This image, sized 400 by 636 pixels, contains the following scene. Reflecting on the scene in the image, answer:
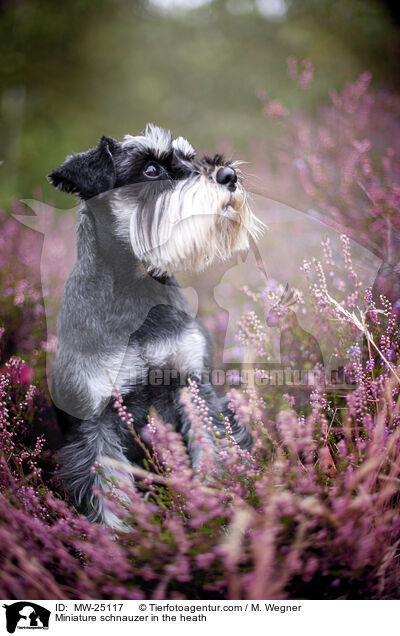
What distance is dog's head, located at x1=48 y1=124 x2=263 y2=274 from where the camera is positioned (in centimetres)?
153

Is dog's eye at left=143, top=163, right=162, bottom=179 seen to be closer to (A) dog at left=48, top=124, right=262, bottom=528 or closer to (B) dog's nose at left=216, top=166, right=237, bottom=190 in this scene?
(A) dog at left=48, top=124, right=262, bottom=528

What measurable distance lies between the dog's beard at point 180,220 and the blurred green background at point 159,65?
978 mm

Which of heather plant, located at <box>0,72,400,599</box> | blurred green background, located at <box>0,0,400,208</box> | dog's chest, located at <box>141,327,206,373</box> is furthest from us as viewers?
blurred green background, located at <box>0,0,400,208</box>

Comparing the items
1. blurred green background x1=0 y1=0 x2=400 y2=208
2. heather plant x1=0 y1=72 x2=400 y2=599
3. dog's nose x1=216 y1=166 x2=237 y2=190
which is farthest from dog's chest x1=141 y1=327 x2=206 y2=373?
blurred green background x1=0 y1=0 x2=400 y2=208

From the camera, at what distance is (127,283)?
163cm

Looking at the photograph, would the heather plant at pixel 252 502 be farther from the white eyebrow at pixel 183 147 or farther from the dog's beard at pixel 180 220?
the white eyebrow at pixel 183 147

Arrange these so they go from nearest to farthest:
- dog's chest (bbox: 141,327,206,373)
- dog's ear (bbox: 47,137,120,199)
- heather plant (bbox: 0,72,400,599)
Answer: heather plant (bbox: 0,72,400,599)
dog's ear (bbox: 47,137,120,199)
dog's chest (bbox: 141,327,206,373)

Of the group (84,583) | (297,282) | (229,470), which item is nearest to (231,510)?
(229,470)

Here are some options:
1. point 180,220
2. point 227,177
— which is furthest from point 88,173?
point 227,177

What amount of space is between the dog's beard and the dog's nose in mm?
26

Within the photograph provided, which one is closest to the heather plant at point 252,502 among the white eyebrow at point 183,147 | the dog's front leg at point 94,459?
the dog's front leg at point 94,459

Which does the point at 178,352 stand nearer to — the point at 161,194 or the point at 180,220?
the point at 180,220

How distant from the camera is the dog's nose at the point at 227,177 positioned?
1.55 metres
